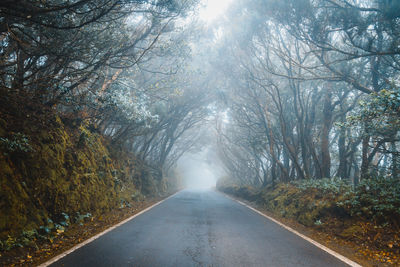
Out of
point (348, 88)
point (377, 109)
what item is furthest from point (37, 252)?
point (348, 88)

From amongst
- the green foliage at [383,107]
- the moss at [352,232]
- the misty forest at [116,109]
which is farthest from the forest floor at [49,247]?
the green foliage at [383,107]

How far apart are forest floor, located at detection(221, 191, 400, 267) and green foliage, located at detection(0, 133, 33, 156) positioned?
6.98 metres

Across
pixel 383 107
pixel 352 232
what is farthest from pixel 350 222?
pixel 383 107

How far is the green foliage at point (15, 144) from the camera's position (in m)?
5.53

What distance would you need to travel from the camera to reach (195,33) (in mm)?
14250

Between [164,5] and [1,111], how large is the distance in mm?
4957

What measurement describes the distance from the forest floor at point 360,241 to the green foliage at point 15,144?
698 centimetres

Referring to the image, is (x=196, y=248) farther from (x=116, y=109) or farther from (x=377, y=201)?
(x=116, y=109)

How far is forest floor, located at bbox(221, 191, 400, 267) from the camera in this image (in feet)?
16.0

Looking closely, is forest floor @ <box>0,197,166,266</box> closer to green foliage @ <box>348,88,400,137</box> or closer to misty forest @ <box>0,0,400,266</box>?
misty forest @ <box>0,0,400,266</box>

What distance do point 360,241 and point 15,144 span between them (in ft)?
26.0

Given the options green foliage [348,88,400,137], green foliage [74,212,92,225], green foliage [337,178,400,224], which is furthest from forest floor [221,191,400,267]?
green foliage [74,212,92,225]

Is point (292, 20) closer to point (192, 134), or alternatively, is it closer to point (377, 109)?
point (377, 109)

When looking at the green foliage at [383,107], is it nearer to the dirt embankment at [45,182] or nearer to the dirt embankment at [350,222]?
the dirt embankment at [350,222]
